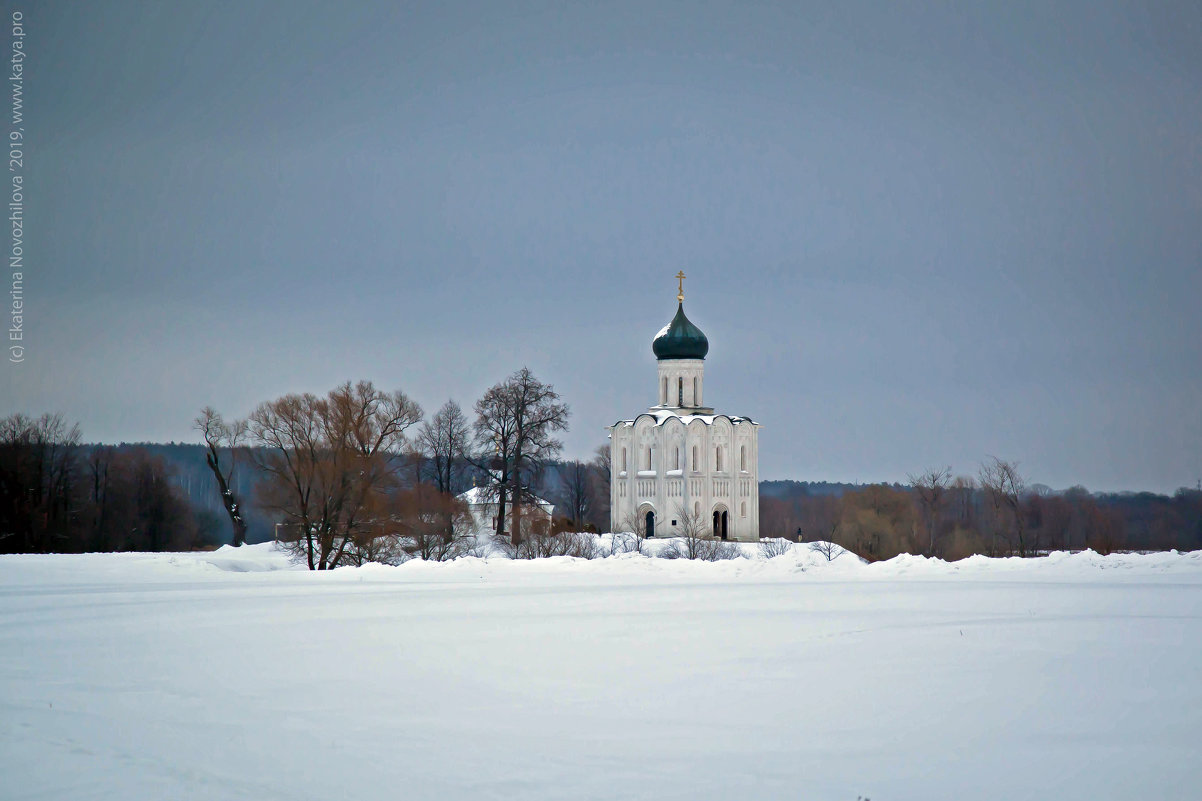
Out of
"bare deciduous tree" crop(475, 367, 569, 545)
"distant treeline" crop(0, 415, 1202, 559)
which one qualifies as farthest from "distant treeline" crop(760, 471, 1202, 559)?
"bare deciduous tree" crop(475, 367, 569, 545)

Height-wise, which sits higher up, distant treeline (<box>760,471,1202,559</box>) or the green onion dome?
the green onion dome

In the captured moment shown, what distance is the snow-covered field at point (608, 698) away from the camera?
23.0 feet

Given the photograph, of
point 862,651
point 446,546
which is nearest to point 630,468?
point 446,546

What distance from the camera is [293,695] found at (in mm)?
9258

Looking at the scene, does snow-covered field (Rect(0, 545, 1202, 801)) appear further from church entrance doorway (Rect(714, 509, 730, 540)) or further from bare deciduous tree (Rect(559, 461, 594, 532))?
bare deciduous tree (Rect(559, 461, 594, 532))

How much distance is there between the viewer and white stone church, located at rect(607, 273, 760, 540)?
154ft

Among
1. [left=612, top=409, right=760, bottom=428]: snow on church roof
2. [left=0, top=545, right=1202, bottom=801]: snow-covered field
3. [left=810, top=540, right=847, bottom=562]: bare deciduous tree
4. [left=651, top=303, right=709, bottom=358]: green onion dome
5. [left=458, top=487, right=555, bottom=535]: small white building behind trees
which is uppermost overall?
[left=651, top=303, right=709, bottom=358]: green onion dome

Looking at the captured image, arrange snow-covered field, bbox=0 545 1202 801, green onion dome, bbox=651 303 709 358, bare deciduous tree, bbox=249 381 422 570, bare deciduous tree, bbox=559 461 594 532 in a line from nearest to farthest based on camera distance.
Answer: snow-covered field, bbox=0 545 1202 801 → bare deciduous tree, bbox=249 381 422 570 → green onion dome, bbox=651 303 709 358 → bare deciduous tree, bbox=559 461 594 532

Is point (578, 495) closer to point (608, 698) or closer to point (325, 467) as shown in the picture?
point (325, 467)

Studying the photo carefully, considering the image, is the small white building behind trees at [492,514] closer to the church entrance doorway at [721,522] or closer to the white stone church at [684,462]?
the white stone church at [684,462]

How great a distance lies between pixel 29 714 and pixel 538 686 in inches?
144

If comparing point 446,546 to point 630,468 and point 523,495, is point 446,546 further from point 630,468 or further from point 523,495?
point 630,468

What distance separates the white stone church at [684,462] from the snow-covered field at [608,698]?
99.7 feet

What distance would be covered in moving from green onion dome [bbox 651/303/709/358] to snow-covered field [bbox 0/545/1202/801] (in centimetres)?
3232
